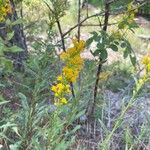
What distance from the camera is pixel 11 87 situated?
13.8ft

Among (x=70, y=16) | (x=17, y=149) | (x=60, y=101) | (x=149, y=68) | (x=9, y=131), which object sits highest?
(x=149, y=68)

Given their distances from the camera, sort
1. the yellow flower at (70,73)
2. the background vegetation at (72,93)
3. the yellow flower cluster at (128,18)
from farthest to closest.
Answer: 1. the yellow flower cluster at (128,18)
2. the background vegetation at (72,93)
3. the yellow flower at (70,73)

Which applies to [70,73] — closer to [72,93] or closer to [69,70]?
[69,70]

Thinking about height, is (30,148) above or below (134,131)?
above

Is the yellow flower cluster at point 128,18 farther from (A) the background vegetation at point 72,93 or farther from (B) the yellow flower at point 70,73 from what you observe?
(B) the yellow flower at point 70,73

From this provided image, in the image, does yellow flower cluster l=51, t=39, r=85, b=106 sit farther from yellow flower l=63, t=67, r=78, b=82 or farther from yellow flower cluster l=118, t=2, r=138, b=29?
yellow flower cluster l=118, t=2, r=138, b=29

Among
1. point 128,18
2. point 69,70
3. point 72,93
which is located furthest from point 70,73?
point 72,93

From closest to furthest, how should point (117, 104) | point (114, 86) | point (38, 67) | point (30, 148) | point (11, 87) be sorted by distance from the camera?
point (38, 67)
point (30, 148)
point (117, 104)
point (11, 87)
point (114, 86)

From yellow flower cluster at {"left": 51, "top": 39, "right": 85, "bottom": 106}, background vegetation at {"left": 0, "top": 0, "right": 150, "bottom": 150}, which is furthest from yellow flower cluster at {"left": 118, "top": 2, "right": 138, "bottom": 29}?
yellow flower cluster at {"left": 51, "top": 39, "right": 85, "bottom": 106}

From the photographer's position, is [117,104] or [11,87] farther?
[11,87]

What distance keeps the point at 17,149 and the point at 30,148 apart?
0.82 ft

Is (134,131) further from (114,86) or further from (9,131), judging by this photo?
(114,86)

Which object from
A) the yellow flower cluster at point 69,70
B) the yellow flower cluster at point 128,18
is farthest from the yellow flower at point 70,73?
the yellow flower cluster at point 128,18

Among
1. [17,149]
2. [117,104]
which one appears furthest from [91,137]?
[17,149]
